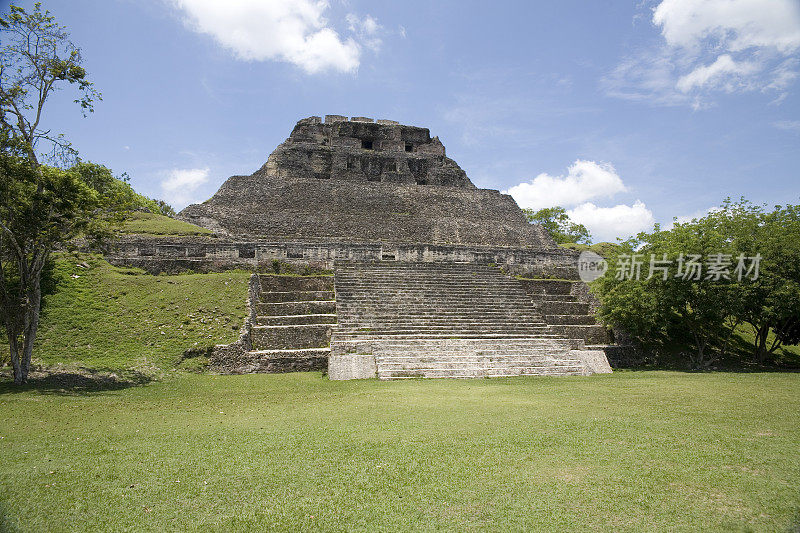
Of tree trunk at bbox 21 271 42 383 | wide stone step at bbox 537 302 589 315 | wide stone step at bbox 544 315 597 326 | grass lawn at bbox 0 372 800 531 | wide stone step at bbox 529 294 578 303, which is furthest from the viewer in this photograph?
wide stone step at bbox 529 294 578 303

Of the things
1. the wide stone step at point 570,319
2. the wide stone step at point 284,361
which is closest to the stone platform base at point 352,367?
the wide stone step at point 284,361

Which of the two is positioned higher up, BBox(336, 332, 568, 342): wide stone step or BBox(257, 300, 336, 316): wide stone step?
BBox(257, 300, 336, 316): wide stone step

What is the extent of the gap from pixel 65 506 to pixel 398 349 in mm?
8818

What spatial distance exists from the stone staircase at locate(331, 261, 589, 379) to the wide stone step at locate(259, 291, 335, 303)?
59cm

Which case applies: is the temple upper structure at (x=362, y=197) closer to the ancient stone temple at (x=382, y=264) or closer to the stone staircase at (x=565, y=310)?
the ancient stone temple at (x=382, y=264)

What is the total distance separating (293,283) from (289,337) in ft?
11.7

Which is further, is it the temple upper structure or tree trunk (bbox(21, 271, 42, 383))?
the temple upper structure

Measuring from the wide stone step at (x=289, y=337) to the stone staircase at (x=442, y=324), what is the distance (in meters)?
0.45

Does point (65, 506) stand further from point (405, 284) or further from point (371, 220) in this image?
point (371, 220)

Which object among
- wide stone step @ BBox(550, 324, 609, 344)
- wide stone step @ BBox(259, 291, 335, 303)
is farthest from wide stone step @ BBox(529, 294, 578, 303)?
wide stone step @ BBox(259, 291, 335, 303)

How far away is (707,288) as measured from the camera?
14.2 m

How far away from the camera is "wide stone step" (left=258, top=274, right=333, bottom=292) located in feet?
50.0

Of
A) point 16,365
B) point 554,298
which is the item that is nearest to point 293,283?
point 16,365

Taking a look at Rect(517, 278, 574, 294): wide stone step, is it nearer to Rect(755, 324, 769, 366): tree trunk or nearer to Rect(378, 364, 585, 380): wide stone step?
Rect(378, 364, 585, 380): wide stone step
